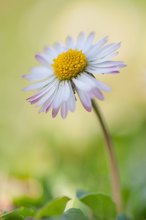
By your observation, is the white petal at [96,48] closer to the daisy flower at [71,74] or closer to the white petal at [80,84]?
the daisy flower at [71,74]

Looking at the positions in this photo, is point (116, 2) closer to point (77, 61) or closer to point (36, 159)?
point (36, 159)

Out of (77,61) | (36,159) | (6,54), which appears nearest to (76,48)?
(77,61)

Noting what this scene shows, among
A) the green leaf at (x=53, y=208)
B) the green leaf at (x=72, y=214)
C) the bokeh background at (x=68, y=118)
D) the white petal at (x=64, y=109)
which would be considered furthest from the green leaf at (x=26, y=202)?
the white petal at (x=64, y=109)

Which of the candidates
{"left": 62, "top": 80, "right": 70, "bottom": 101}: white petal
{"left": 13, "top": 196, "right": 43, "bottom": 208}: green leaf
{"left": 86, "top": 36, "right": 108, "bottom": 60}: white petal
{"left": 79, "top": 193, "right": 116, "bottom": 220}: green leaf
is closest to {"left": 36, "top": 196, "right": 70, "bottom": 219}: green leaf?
{"left": 79, "top": 193, "right": 116, "bottom": 220}: green leaf

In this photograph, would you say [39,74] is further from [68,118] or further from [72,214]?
[68,118]

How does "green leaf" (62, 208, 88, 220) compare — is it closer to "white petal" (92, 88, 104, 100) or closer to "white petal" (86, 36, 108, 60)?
"white petal" (92, 88, 104, 100)
